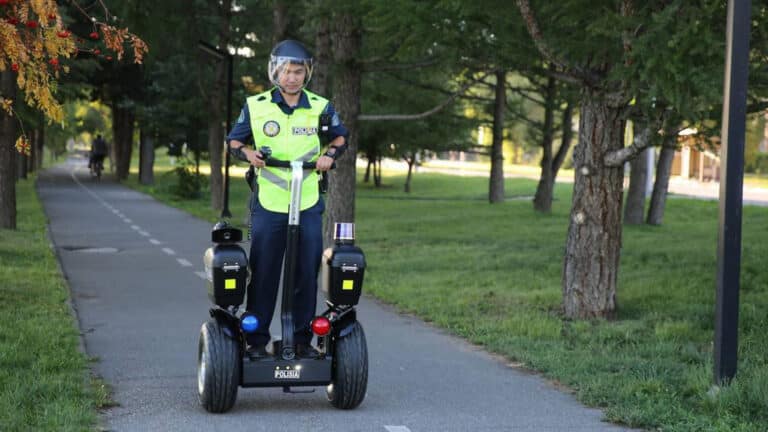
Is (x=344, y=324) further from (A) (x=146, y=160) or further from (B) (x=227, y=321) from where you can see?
(A) (x=146, y=160)

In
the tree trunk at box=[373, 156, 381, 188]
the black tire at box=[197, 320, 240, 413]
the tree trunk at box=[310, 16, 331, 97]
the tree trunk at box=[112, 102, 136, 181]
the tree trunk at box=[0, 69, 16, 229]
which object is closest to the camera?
the black tire at box=[197, 320, 240, 413]

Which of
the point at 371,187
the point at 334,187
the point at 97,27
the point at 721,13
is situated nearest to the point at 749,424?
the point at 721,13

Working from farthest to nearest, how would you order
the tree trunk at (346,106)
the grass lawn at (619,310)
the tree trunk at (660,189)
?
1. the tree trunk at (660,189)
2. the tree trunk at (346,106)
3. the grass lawn at (619,310)

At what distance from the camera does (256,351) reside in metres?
6.57

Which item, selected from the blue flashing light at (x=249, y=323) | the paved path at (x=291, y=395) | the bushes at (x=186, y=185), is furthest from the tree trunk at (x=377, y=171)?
the blue flashing light at (x=249, y=323)

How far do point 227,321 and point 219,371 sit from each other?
33cm

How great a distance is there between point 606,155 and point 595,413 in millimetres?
4148

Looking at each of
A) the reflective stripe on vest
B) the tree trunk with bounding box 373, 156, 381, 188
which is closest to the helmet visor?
the reflective stripe on vest

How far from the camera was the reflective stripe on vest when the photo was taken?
21.2 feet

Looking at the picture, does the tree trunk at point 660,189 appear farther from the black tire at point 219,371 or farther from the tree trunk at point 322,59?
the black tire at point 219,371

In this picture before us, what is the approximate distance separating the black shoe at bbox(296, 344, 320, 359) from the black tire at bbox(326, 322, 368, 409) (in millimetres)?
118

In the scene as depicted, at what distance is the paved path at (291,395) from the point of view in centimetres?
630

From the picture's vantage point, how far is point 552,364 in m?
8.18

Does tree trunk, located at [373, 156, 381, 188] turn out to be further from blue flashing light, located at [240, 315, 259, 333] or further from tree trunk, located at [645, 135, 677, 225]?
blue flashing light, located at [240, 315, 259, 333]
